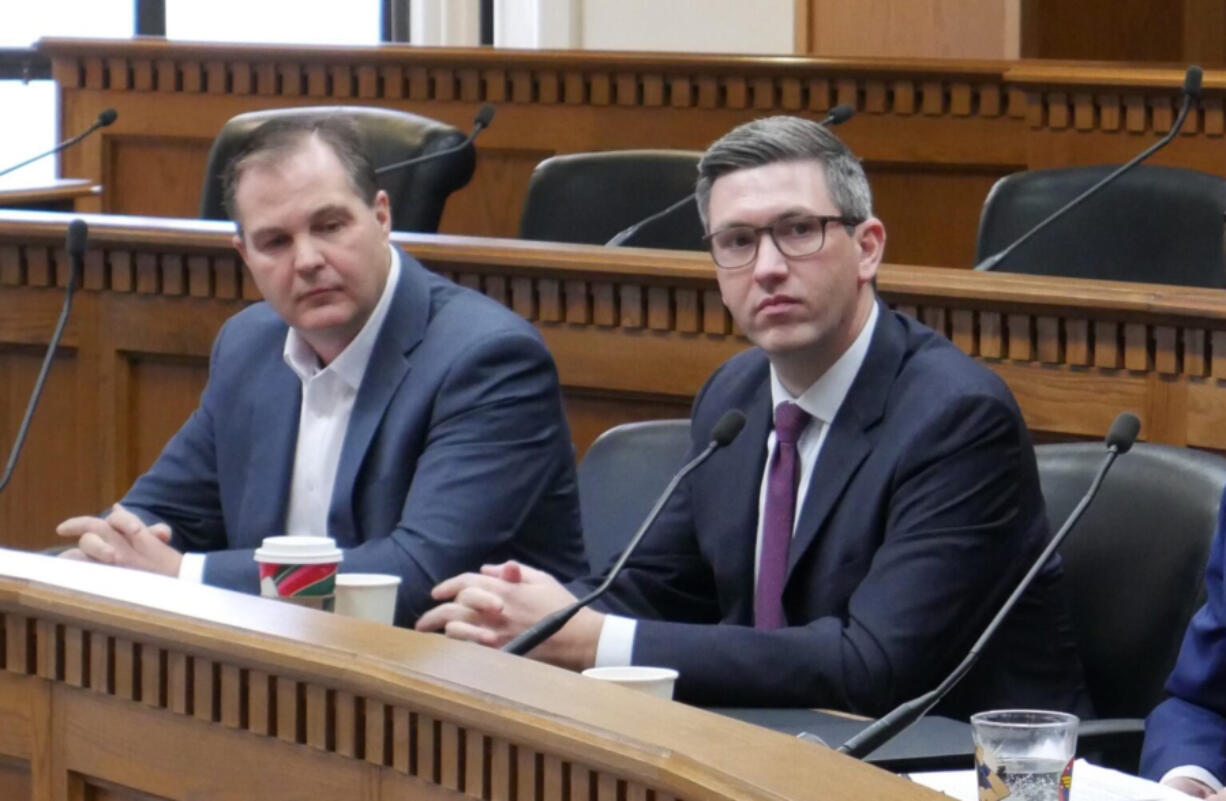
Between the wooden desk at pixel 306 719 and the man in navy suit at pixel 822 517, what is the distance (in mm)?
460

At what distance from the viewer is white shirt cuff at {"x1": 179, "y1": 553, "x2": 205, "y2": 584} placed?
106 inches

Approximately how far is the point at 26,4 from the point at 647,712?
674cm

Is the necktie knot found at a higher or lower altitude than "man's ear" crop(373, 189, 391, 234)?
lower

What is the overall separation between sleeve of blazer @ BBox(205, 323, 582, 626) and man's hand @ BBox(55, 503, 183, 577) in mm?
67

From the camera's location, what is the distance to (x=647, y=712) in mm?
1415

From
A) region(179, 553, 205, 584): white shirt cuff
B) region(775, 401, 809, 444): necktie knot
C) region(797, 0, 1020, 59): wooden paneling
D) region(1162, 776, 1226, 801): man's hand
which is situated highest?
region(797, 0, 1020, 59): wooden paneling

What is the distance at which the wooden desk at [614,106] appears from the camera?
5.02m

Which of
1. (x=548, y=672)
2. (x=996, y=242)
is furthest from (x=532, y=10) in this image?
(x=548, y=672)

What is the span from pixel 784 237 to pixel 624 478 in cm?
46

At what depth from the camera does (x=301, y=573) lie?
6.96ft

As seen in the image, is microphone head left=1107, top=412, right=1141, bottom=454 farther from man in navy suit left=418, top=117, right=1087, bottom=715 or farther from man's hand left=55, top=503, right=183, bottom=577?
man's hand left=55, top=503, right=183, bottom=577

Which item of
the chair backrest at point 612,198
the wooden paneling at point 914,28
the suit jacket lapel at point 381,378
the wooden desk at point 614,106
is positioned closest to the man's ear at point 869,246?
the suit jacket lapel at point 381,378

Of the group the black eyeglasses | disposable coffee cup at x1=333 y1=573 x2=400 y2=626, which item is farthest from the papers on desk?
the black eyeglasses

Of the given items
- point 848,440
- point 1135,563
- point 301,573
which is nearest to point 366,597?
point 301,573
